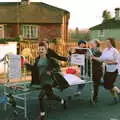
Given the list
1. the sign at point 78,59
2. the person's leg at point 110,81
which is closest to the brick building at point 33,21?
the sign at point 78,59

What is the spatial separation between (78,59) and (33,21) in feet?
138

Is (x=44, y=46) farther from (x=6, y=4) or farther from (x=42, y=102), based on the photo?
(x=6, y=4)

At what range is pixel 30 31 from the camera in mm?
53438

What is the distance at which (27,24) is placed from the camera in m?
53.8

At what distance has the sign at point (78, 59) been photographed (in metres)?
11.4

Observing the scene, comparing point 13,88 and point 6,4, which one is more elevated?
point 6,4

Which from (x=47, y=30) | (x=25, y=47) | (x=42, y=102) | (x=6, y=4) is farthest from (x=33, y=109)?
(x=6, y=4)

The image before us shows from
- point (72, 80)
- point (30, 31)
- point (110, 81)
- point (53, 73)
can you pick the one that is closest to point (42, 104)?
point (53, 73)

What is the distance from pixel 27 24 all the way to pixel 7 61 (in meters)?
44.0

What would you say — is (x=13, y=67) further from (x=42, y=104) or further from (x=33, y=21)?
(x=33, y=21)

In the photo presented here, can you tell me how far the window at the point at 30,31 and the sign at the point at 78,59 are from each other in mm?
41696

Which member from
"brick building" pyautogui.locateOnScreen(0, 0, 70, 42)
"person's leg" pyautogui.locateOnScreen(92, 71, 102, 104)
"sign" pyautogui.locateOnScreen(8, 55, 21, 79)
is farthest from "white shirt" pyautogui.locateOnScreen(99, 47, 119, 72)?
"brick building" pyautogui.locateOnScreen(0, 0, 70, 42)

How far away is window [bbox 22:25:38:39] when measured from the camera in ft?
175

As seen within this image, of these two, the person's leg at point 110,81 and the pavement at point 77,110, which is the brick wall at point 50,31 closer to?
the pavement at point 77,110
